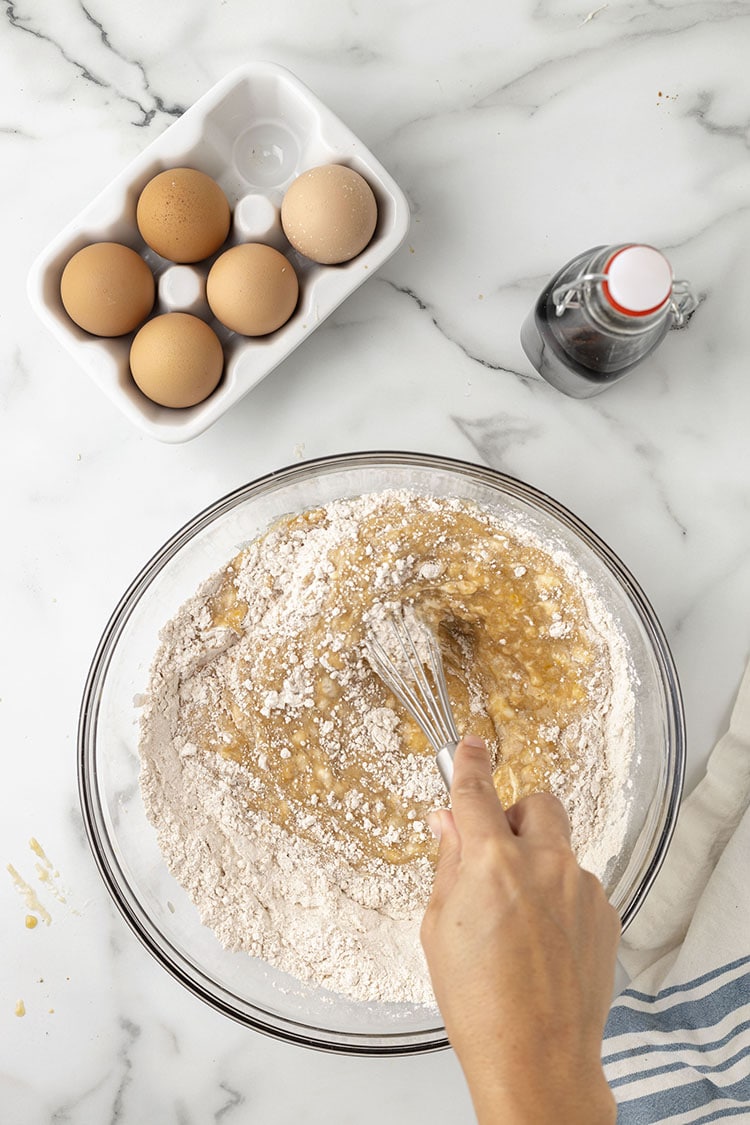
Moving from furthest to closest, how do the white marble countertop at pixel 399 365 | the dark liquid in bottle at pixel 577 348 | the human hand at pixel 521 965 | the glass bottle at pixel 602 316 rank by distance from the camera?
the white marble countertop at pixel 399 365 < the dark liquid in bottle at pixel 577 348 < the glass bottle at pixel 602 316 < the human hand at pixel 521 965

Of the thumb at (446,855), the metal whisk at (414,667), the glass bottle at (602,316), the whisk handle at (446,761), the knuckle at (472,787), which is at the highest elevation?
the glass bottle at (602,316)

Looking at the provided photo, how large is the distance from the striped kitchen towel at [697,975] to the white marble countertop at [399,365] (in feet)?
0.22

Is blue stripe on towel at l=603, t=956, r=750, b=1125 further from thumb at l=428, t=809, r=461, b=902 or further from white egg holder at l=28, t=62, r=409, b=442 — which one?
white egg holder at l=28, t=62, r=409, b=442

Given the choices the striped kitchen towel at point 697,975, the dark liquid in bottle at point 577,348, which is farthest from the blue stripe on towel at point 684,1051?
the dark liquid in bottle at point 577,348

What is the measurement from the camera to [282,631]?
1.15 m

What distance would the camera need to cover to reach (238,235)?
3.98ft

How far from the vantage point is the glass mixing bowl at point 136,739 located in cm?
113

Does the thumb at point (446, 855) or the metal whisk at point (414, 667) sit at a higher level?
the metal whisk at point (414, 667)

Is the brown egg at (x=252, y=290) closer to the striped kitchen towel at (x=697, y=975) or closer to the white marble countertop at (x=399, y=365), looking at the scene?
the white marble countertop at (x=399, y=365)

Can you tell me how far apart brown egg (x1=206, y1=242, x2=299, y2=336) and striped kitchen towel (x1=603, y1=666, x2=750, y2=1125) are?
81 centimetres

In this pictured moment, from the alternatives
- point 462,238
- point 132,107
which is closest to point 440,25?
point 462,238

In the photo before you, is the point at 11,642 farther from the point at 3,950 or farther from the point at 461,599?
the point at 461,599

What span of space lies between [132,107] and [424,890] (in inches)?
46.3

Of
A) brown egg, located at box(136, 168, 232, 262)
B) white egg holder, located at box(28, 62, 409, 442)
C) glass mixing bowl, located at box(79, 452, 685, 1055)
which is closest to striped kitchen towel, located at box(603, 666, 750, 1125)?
glass mixing bowl, located at box(79, 452, 685, 1055)
